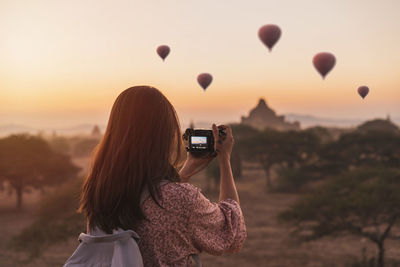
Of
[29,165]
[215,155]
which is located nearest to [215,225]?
[215,155]

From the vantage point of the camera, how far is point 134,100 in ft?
5.64

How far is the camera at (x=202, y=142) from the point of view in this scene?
2.01 meters

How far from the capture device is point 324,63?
22.5ft

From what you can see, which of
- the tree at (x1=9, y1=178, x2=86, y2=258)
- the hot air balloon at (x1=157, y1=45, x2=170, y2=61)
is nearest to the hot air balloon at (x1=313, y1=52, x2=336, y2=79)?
the hot air balloon at (x1=157, y1=45, x2=170, y2=61)

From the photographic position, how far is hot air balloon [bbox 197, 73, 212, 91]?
25.6 feet

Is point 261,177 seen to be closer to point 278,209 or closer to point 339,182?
point 278,209

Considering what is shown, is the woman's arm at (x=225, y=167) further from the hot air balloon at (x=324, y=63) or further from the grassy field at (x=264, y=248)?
the grassy field at (x=264, y=248)

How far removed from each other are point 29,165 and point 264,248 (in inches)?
829

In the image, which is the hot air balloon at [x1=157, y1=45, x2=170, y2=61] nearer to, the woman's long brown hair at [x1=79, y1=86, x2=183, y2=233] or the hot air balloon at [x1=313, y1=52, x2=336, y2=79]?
the hot air balloon at [x1=313, y1=52, x2=336, y2=79]

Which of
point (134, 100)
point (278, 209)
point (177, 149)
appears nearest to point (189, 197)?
point (177, 149)

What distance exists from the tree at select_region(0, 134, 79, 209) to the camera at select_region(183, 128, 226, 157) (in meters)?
39.0

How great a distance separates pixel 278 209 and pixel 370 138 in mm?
11170

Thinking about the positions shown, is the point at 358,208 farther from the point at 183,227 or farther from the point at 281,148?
the point at 183,227

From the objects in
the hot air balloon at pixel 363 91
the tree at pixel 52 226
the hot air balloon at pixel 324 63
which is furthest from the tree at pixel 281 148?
the hot air balloon at pixel 363 91
